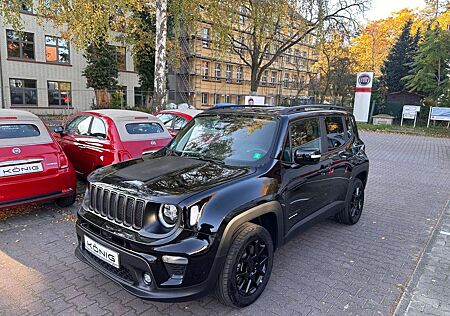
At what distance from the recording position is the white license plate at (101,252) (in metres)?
2.78

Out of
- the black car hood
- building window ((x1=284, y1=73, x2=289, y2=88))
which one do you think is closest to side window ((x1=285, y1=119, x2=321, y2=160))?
A: the black car hood

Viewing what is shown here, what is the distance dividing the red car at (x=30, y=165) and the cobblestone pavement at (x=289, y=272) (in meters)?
0.46

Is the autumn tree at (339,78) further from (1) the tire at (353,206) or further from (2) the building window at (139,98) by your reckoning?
(1) the tire at (353,206)

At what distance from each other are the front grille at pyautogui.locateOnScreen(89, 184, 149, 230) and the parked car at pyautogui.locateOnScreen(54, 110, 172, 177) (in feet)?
8.74

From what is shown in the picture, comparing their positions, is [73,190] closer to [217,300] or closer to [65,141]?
[65,141]

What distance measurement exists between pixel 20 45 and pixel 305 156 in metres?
26.5

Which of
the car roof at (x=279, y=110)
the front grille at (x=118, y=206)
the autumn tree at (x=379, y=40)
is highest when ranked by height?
the autumn tree at (x=379, y=40)

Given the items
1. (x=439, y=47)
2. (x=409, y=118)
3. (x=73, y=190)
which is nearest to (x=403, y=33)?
(x=439, y=47)

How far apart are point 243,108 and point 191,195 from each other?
190 cm

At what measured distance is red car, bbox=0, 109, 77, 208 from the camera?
14.7 feet

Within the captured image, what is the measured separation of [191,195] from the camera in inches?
104

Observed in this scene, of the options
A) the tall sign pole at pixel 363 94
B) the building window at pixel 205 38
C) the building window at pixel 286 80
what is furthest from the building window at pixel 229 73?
the tall sign pole at pixel 363 94

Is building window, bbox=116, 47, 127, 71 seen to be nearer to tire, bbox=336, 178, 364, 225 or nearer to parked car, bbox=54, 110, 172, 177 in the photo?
parked car, bbox=54, 110, 172, 177

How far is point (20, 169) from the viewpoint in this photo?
4598mm
